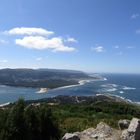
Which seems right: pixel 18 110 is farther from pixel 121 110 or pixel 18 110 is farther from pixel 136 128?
pixel 121 110

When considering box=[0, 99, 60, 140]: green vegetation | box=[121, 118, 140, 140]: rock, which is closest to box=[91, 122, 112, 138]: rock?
box=[121, 118, 140, 140]: rock

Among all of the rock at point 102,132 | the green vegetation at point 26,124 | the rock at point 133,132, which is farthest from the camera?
the rock at point 102,132

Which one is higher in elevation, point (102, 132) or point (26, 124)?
point (26, 124)

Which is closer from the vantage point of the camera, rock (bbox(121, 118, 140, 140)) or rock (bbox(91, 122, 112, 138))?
rock (bbox(121, 118, 140, 140))

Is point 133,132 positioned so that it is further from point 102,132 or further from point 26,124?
point 26,124

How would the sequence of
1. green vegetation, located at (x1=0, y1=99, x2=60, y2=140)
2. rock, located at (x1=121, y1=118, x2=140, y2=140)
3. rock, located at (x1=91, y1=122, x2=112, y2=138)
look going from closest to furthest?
rock, located at (x1=121, y1=118, x2=140, y2=140)
green vegetation, located at (x1=0, y1=99, x2=60, y2=140)
rock, located at (x1=91, y1=122, x2=112, y2=138)

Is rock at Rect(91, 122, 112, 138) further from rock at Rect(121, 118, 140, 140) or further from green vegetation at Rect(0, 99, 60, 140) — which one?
green vegetation at Rect(0, 99, 60, 140)

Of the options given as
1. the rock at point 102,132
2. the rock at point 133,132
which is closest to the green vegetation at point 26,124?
the rock at point 102,132

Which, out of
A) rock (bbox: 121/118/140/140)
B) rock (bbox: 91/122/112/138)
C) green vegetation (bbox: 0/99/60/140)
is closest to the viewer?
rock (bbox: 121/118/140/140)

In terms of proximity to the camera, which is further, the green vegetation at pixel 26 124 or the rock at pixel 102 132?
the rock at pixel 102 132

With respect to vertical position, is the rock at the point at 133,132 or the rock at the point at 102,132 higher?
the rock at the point at 133,132

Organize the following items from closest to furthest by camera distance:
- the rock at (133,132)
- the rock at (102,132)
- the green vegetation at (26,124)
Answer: the rock at (133,132), the green vegetation at (26,124), the rock at (102,132)

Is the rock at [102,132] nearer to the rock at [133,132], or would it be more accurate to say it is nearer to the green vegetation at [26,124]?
the rock at [133,132]

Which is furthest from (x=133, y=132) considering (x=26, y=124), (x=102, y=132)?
(x=26, y=124)
